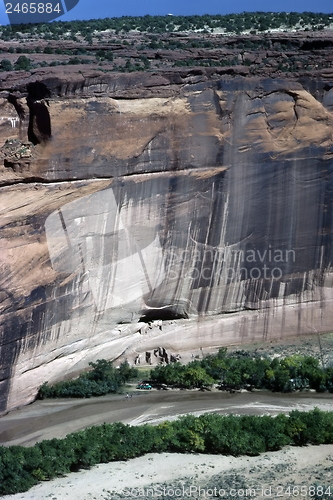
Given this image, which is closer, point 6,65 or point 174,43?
point 6,65

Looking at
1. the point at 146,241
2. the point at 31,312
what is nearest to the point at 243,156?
the point at 146,241

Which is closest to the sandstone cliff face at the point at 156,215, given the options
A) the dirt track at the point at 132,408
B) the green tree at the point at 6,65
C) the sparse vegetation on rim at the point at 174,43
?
the dirt track at the point at 132,408

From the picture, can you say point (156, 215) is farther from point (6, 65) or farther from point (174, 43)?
point (174, 43)

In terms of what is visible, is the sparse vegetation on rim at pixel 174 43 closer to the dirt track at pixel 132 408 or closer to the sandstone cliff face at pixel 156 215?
the sandstone cliff face at pixel 156 215

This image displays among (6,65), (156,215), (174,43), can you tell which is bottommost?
(156,215)

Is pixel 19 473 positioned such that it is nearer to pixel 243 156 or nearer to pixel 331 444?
pixel 331 444

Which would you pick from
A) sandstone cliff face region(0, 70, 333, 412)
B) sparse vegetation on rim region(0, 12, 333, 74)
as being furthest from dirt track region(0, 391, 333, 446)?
sparse vegetation on rim region(0, 12, 333, 74)

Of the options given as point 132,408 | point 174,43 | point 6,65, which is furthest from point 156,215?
point 174,43
